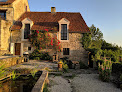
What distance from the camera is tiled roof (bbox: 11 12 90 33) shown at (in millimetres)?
13922

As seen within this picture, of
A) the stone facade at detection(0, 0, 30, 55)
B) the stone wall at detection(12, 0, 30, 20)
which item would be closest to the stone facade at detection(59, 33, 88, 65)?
the stone facade at detection(0, 0, 30, 55)

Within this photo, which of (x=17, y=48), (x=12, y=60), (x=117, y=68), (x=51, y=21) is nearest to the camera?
(x=117, y=68)

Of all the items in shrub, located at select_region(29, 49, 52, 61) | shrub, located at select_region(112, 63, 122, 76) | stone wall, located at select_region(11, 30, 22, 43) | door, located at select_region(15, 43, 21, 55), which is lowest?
shrub, located at select_region(112, 63, 122, 76)

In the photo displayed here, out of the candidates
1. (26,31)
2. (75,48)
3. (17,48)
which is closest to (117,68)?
(75,48)

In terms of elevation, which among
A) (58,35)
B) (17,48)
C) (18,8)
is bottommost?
(17,48)

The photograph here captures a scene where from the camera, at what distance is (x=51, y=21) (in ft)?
49.1

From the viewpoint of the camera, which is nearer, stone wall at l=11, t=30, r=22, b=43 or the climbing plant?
the climbing plant

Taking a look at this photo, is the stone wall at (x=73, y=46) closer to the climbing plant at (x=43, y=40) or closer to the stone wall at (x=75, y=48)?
the stone wall at (x=75, y=48)

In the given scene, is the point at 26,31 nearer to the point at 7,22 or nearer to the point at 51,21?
the point at 7,22

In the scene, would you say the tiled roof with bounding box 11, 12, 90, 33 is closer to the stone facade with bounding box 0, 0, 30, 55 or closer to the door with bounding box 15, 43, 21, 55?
the stone facade with bounding box 0, 0, 30, 55

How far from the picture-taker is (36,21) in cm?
1484

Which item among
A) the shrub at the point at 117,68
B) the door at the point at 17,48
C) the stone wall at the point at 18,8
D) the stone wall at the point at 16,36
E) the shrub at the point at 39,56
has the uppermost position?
the stone wall at the point at 18,8

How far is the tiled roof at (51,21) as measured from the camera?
13.9 meters

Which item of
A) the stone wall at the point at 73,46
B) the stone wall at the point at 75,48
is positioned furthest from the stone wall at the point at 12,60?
the stone wall at the point at 75,48
